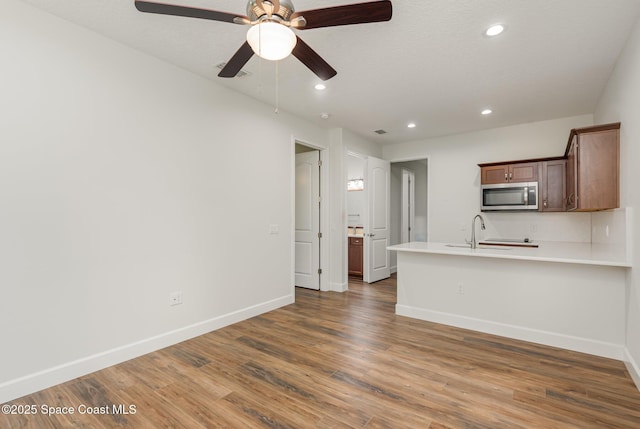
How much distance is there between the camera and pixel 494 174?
498 cm

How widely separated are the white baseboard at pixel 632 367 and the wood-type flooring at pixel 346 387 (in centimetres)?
5

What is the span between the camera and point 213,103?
3459mm

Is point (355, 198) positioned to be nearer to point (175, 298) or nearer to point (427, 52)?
point (427, 52)

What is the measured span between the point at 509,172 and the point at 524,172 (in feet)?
0.65

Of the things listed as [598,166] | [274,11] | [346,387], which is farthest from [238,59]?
[598,166]

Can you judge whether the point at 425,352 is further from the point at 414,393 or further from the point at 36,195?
the point at 36,195

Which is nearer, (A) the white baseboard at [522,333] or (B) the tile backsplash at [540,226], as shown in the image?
(A) the white baseboard at [522,333]

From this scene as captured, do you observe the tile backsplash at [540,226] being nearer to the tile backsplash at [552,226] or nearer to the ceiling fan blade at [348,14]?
the tile backsplash at [552,226]

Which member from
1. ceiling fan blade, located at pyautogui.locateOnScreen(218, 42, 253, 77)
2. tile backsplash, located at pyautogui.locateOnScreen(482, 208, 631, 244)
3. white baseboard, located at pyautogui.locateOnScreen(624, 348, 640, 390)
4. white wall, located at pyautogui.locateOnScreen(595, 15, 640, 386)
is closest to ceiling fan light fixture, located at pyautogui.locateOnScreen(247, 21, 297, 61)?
ceiling fan blade, located at pyautogui.locateOnScreen(218, 42, 253, 77)

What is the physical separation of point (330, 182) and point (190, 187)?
98.5 inches

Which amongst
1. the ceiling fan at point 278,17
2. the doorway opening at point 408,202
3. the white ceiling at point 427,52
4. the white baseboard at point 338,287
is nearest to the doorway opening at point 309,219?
the white baseboard at point 338,287

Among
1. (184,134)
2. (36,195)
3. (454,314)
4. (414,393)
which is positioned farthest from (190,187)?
(454,314)

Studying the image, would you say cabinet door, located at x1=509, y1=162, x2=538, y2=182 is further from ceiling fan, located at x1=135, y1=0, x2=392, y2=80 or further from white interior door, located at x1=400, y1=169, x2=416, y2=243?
ceiling fan, located at x1=135, y1=0, x2=392, y2=80

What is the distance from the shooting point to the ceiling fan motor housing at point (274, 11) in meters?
1.65
